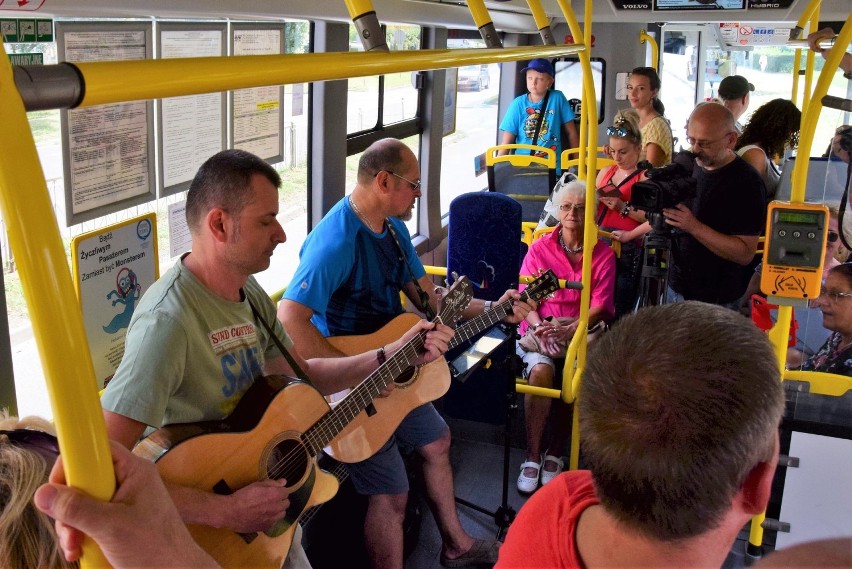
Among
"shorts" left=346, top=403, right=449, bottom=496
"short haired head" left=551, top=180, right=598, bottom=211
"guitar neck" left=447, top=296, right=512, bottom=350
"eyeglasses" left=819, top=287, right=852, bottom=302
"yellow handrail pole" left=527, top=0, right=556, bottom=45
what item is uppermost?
"yellow handrail pole" left=527, top=0, right=556, bottom=45

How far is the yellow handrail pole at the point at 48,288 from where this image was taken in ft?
2.30

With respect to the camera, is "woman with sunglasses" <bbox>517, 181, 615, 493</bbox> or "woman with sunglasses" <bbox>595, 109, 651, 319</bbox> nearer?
"woman with sunglasses" <bbox>517, 181, 615, 493</bbox>

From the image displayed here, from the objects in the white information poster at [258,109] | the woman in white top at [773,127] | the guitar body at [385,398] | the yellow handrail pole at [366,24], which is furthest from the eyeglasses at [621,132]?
the yellow handrail pole at [366,24]

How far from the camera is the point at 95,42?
2.65 meters

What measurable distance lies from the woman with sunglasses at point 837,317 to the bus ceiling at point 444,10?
2.42 m

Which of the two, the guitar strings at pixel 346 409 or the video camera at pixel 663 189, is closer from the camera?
the guitar strings at pixel 346 409

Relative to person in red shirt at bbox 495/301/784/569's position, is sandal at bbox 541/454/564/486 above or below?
below

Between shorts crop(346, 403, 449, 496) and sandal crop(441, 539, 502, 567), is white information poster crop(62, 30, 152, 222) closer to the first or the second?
shorts crop(346, 403, 449, 496)

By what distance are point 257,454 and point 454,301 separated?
1214mm

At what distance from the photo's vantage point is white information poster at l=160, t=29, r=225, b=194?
3.10m

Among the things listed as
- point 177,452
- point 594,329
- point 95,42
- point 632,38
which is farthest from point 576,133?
point 177,452

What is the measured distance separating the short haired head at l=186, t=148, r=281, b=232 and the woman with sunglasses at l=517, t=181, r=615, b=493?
95.9 inches

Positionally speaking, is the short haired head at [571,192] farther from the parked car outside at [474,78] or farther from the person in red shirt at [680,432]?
the person in red shirt at [680,432]

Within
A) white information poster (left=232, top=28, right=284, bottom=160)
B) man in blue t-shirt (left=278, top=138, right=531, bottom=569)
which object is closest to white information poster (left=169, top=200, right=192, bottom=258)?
man in blue t-shirt (left=278, top=138, right=531, bottom=569)
